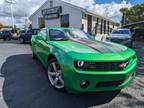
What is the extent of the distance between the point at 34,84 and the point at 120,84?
2.24 m

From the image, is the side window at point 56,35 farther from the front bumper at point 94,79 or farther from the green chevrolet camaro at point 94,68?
the front bumper at point 94,79

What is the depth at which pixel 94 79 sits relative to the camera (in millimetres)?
3520

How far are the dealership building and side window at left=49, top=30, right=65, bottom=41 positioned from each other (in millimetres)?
14705

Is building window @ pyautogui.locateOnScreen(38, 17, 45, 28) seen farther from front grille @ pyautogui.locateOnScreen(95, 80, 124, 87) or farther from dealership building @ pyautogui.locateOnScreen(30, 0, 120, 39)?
front grille @ pyautogui.locateOnScreen(95, 80, 124, 87)

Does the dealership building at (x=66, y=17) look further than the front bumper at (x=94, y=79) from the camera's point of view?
Yes

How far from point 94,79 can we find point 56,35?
8.51 feet

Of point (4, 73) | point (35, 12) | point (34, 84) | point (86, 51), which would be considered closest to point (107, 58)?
point (86, 51)

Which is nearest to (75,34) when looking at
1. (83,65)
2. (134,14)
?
(83,65)

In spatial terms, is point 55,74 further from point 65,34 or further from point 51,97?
point 65,34

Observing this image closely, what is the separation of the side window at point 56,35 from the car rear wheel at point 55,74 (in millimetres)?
1148

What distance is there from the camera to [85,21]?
2148 cm

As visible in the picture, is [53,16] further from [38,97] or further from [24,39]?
[38,97]

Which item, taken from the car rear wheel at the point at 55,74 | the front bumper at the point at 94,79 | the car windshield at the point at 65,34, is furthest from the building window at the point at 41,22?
the front bumper at the point at 94,79

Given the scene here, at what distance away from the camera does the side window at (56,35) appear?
222 inches
